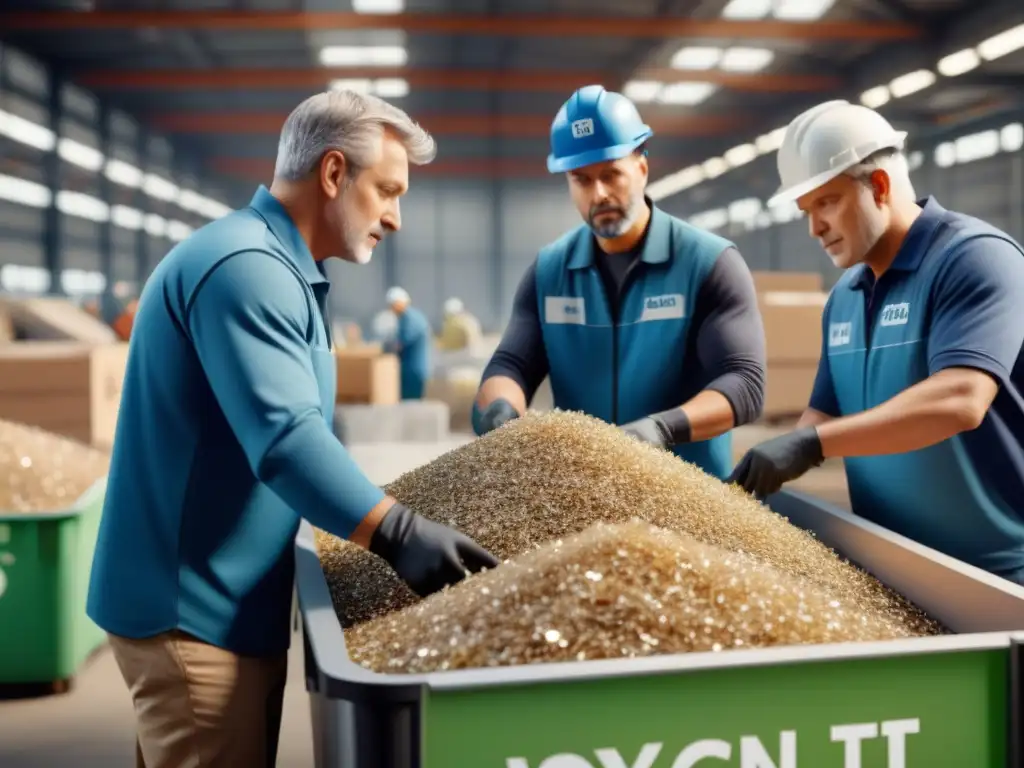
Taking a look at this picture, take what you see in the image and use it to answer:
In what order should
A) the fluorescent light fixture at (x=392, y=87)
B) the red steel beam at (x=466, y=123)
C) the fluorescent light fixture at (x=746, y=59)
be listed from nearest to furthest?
the fluorescent light fixture at (x=746, y=59), the fluorescent light fixture at (x=392, y=87), the red steel beam at (x=466, y=123)

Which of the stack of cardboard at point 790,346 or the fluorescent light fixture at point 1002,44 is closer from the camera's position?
the stack of cardboard at point 790,346

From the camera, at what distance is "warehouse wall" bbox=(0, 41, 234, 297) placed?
32.6 feet

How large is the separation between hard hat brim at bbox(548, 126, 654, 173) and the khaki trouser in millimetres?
914

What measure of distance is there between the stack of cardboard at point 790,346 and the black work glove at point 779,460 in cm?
390

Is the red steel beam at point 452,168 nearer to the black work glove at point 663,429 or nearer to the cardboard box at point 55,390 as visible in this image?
the cardboard box at point 55,390

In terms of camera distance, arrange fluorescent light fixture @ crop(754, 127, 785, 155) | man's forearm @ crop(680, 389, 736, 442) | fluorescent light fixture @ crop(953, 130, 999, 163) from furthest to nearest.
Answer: fluorescent light fixture @ crop(754, 127, 785, 155) → fluorescent light fixture @ crop(953, 130, 999, 163) → man's forearm @ crop(680, 389, 736, 442)

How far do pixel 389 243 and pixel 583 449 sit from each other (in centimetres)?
1792

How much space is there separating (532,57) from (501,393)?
9539 mm

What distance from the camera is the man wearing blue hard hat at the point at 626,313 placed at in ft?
5.11

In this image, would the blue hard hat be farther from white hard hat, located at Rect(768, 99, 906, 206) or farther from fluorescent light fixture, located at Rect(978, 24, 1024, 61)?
fluorescent light fixture, located at Rect(978, 24, 1024, 61)

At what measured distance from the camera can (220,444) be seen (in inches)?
41.7

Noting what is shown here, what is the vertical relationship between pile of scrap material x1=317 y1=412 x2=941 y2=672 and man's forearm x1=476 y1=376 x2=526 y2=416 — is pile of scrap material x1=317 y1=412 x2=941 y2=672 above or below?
below

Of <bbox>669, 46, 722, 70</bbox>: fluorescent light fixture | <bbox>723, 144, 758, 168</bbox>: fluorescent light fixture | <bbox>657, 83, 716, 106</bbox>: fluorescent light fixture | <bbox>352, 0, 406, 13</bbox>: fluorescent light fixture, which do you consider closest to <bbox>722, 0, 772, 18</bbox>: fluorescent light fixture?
<bbox>669, 46, 722, 70</bbox>: fluorescent light fixture

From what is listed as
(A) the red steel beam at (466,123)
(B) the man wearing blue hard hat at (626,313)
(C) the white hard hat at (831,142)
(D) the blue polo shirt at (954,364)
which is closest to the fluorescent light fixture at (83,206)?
(A) the red steel beam at (466,123)
